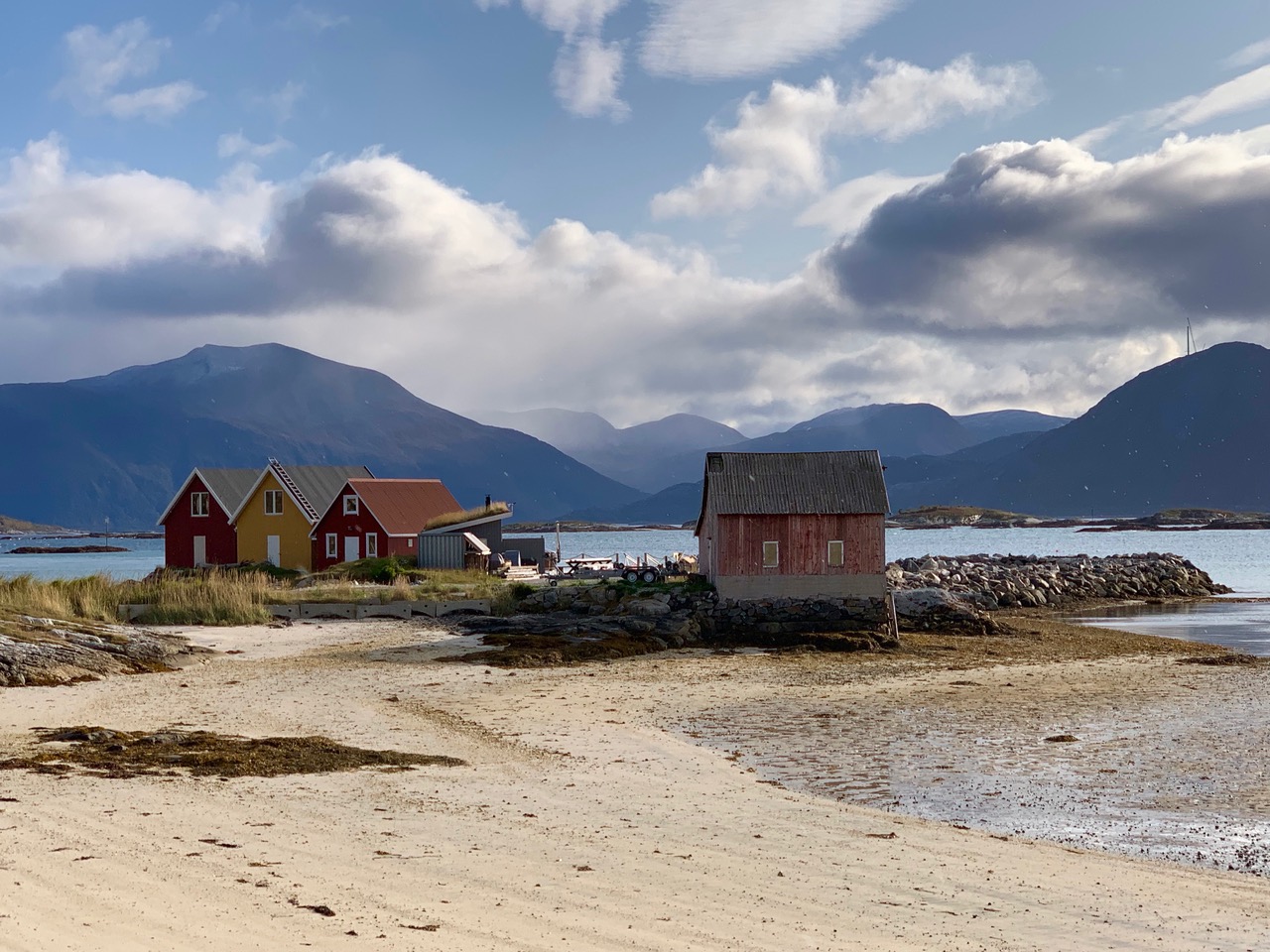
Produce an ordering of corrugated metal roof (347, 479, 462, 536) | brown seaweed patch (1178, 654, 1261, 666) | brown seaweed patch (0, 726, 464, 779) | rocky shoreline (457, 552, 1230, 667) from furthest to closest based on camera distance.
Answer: corrugated metal roof (347, 479, 462, 536) < rocky shoreline (457, 552, 1230, 667) < brown seaweed patch (1178, 654, 1261, 666) < brown seaweed patch (0, 726, 464, 779)

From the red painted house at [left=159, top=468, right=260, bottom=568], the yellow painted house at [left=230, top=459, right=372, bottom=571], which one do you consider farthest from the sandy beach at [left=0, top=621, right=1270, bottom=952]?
the red painted house at [left=159, top=468, right=260, bottom=568]

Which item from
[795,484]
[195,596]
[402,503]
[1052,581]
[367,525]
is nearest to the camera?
[195,596]

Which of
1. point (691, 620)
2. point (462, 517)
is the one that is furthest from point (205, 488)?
point (691, 620)

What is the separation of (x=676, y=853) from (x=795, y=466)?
28.2 m

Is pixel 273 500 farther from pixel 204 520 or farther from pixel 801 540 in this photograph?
pixel 801 540

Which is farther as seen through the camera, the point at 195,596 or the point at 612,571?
the point at 612,571

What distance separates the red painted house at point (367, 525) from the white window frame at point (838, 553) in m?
22.6

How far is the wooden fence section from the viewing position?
121 feet

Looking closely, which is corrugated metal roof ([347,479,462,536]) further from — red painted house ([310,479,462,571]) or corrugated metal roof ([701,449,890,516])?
corrugated metal roof ([701,449,890,516])

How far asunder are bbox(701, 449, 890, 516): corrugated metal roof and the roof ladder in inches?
961

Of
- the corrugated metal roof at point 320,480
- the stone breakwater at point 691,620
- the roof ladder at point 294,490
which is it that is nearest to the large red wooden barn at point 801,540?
the stone breakwater at point 691,620

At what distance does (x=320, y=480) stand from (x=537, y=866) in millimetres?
51581

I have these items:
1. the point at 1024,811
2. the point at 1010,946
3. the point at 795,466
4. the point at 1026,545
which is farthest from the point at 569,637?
the point at 1026,545

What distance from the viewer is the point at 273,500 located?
5762cm
